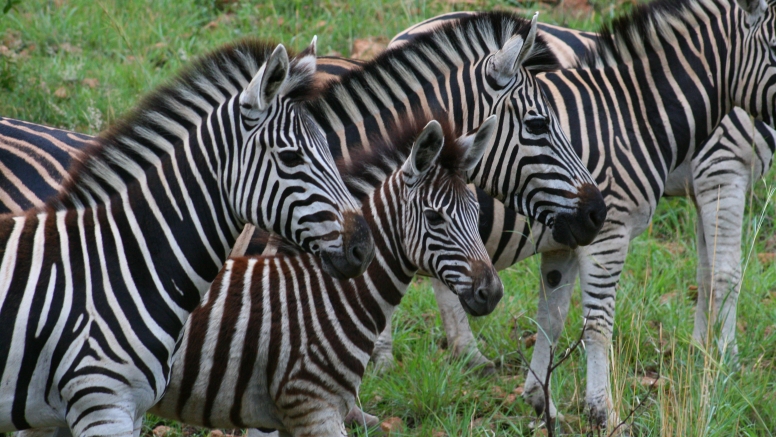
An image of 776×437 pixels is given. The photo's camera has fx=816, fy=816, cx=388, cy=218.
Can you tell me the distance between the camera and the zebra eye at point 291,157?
3.86 metres

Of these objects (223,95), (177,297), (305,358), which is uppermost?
(223,95)

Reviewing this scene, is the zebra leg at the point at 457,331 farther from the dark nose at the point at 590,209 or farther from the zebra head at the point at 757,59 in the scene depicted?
the zebra head at the point at 757,59

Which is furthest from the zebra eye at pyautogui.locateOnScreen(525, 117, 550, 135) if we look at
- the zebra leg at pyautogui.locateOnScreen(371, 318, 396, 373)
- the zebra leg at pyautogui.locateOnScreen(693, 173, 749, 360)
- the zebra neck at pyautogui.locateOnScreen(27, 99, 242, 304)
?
the zebra leg at pyautogui.locateOnScreen(693, 173, 749, 360)

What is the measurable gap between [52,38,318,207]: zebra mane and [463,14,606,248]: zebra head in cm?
162

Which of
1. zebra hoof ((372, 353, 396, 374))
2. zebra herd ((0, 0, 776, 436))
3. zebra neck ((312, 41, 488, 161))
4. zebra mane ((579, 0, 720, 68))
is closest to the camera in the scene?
zebra herd ((0, 0, 776, 436))

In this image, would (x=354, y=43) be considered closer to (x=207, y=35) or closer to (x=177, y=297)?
(x=207, y=35)

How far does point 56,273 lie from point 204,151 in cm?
88

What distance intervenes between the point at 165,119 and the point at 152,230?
0.57 meters

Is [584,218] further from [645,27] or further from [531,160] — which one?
[645,27]

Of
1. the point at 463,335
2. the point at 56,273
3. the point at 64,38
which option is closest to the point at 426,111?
the point at 463,335

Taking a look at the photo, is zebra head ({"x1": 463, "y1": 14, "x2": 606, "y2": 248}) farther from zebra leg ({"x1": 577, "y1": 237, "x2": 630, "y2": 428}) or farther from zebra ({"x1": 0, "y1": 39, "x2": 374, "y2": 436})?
zebra ({"x1": 0, "y1": 39, "x2": 374, "y2": 436})

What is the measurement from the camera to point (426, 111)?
5465 millimetres

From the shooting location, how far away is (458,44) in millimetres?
5680

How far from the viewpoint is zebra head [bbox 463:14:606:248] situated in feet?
16.8
